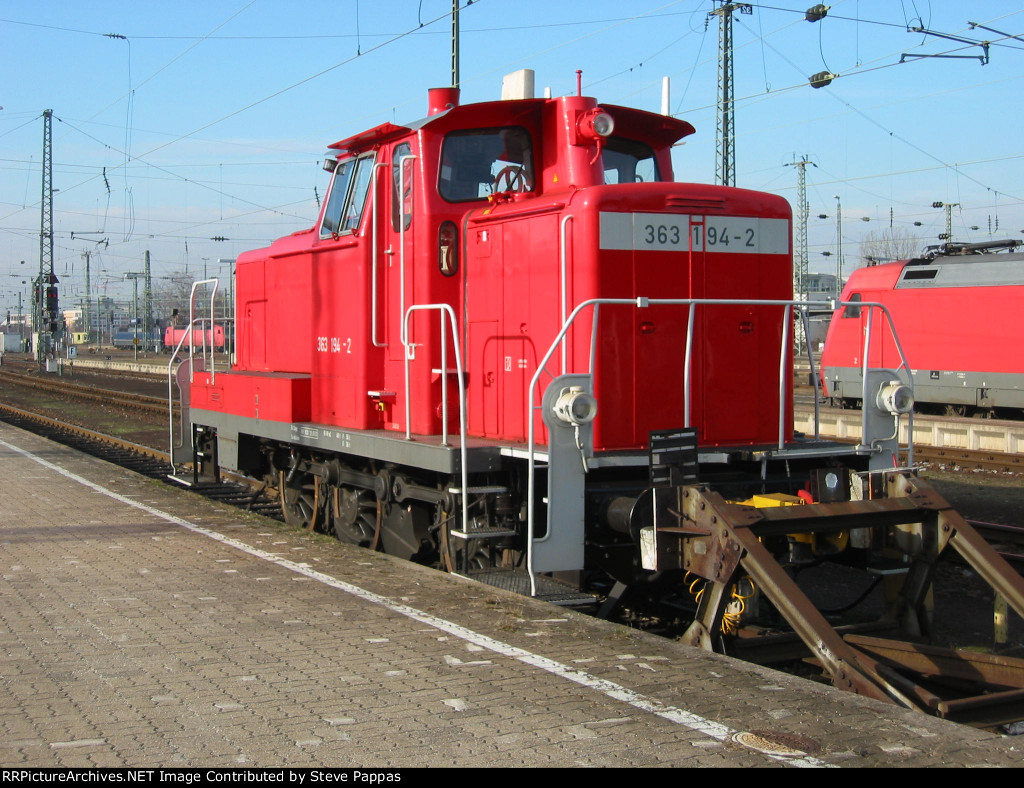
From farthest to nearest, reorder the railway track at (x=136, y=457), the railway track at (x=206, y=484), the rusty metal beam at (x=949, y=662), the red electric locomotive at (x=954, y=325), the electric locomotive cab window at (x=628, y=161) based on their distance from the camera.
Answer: the red electric locomotive at (x=954, y=325)
the railway track at (x=136, y=457)
the electric locomotive cab window at (x=628, y=161)
the railway track at (x=206, y=484)
the rusty metal beam at (x=949, y=662)

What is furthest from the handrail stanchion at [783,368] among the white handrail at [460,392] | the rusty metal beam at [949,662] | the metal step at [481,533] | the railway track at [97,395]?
the railway track at [97,395]

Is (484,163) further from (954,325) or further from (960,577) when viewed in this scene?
(954,325)

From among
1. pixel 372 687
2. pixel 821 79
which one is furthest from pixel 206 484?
pixel 821 79

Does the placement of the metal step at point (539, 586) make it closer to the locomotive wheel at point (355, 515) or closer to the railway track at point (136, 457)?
the locomotive wheel at point (355, 515)

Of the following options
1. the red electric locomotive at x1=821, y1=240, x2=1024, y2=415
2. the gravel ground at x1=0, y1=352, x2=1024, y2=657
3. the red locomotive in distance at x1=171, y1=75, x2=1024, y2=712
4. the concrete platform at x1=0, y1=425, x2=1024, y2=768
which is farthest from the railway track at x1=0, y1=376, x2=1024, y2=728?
the red electric locomotive at x1=821, y1=240, x2=1024, y2=415

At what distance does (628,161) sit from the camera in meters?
7.48

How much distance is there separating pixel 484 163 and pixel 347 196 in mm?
1530

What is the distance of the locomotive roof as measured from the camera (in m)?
7.07

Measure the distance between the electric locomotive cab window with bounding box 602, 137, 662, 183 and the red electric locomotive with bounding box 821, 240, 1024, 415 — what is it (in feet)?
48.5

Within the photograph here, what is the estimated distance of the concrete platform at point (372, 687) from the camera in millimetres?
3746

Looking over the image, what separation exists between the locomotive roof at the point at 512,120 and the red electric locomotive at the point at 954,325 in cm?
1478

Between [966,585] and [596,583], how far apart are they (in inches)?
131
